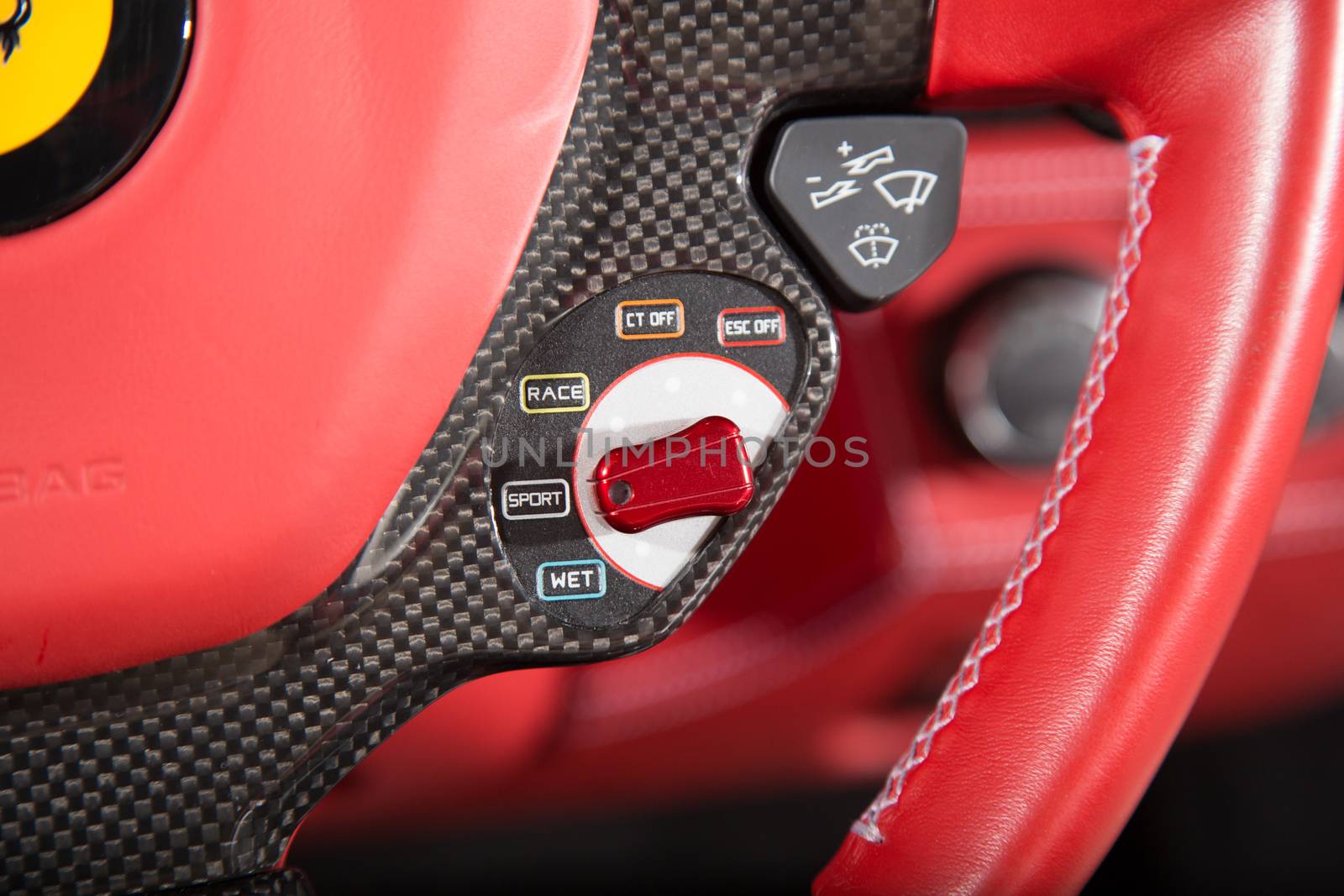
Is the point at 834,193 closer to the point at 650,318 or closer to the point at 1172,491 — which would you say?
the point at 650,318

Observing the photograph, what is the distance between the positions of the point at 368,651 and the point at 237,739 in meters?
0.08

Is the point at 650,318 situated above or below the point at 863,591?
above

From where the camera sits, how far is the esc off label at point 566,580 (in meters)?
0.50


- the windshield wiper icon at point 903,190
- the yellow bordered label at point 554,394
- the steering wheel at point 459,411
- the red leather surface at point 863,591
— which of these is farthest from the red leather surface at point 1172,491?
the red leather surface at point 863,591

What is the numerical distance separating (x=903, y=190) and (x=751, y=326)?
0.11 m

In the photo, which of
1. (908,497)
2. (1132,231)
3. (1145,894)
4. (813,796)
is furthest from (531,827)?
(1132,231)

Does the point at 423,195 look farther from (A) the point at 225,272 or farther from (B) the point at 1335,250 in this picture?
(B) the point at 1335,250

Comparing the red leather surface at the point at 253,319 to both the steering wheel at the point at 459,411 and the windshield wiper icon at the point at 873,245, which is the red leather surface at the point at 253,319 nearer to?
the steering wheel at the point at 459,411

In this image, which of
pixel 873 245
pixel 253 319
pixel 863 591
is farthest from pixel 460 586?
pixel 863 591

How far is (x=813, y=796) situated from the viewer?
0.99 meters

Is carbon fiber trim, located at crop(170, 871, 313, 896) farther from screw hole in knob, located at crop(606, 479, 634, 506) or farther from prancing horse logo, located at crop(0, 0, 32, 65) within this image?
prancing horse logo, located at crop(0, 0, 32, 65)

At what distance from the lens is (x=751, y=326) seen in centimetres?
52

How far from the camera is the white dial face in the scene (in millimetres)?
505

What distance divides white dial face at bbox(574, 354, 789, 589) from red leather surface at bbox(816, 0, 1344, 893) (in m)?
0.16
